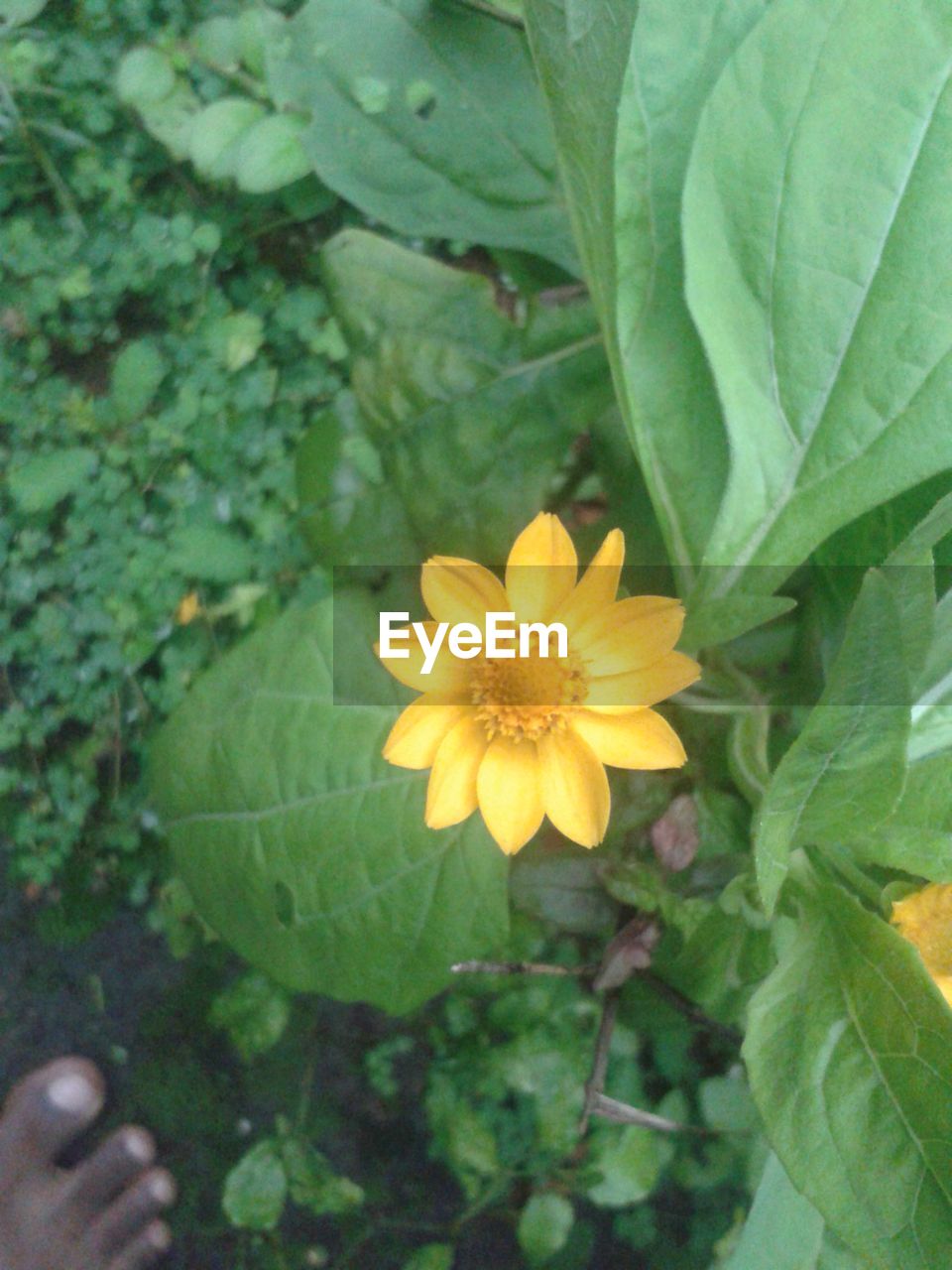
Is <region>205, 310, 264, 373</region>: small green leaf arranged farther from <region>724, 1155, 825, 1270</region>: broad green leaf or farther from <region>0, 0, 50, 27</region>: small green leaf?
<region>724, 1155, 825, 1270</region>: broad green leaf

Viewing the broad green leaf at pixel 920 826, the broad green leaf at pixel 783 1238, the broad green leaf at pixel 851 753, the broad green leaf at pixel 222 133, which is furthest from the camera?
the broad green leaf at pixel 222 133

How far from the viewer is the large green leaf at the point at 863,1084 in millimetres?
644

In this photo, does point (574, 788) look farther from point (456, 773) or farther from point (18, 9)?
point (18, 9)

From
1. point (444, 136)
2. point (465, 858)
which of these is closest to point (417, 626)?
point (465, 858)

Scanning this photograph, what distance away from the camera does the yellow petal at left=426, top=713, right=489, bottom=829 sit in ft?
2.40

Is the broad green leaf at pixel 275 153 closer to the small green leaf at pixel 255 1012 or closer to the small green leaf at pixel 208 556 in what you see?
the small green leaf at pixel 208 556

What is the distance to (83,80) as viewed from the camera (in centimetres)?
125

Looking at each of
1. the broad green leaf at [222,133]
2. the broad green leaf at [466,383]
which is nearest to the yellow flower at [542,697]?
the broad green leaf at [466,383]

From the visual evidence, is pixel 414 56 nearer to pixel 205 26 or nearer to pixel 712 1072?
pixel 205 26

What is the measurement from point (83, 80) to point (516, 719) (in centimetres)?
100

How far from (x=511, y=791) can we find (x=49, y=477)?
79cm

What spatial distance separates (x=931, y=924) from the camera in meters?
0.77

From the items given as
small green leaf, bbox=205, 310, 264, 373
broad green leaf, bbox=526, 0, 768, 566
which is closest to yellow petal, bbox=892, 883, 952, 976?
broad green leaf, bbox=526, 0, 768, 566

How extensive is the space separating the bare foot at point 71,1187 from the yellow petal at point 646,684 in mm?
974
